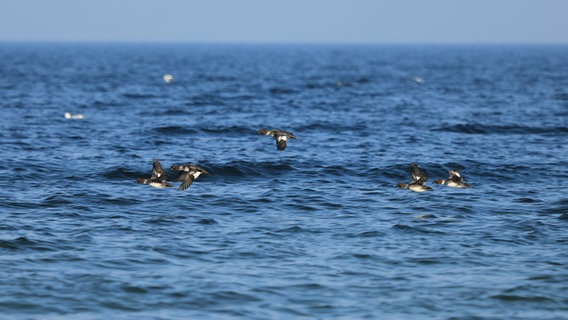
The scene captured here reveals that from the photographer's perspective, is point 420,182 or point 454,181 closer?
point 420,182

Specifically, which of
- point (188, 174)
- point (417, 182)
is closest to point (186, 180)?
point (188, 174)

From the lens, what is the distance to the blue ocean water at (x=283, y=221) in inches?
659

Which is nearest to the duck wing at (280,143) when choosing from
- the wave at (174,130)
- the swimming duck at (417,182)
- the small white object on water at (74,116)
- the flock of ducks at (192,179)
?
the flock of ducks at (192,179)

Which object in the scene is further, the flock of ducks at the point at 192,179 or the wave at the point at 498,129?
Answer: the wave at the point at 498,129

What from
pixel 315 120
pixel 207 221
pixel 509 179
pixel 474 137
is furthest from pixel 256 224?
pixel 315 120

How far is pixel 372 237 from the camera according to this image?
70.0 feet

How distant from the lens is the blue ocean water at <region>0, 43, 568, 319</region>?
16.7 meters

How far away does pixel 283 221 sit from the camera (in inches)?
909

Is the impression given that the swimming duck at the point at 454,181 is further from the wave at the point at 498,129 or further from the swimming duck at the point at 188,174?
the wave at the point at 498,129

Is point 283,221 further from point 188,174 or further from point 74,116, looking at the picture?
point 74,116

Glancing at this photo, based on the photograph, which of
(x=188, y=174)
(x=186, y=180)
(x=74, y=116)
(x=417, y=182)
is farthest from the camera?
(x=74, y=116)

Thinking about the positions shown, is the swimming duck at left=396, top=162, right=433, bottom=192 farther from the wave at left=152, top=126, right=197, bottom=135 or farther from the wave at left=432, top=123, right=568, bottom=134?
the wave at left=152, top=126, right=197, bottom=135

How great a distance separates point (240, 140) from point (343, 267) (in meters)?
21.0

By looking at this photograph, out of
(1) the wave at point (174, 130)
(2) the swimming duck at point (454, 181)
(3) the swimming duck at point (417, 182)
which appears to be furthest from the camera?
(1) the wave at point (174, 130)
